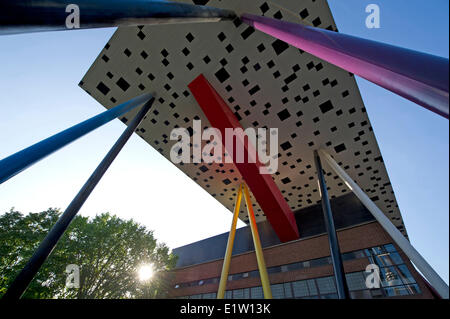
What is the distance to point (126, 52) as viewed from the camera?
35.9 feet

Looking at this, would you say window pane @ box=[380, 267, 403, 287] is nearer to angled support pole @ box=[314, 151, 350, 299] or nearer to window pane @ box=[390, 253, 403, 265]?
window pane @ box=[390, 253, 403, 265]

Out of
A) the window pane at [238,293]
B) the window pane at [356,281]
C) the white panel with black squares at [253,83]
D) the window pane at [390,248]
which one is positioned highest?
the white panel with black squares at [253,83]

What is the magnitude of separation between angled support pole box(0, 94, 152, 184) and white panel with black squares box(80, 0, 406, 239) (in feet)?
16.0

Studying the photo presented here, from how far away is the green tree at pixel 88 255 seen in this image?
10977 millimetres

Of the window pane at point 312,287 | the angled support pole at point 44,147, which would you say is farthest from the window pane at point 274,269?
the angled support pole at point 44,147

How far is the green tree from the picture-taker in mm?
10977

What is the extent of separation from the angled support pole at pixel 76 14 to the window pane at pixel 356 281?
16.4 metres

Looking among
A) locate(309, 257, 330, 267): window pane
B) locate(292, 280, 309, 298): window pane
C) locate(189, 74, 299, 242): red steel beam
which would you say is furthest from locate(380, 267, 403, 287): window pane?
locate(189, 74, 299, 242): red steel beam

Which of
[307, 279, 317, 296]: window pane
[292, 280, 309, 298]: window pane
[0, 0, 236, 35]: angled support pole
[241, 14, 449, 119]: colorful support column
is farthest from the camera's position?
[292, 280, 309, 298]: window pane

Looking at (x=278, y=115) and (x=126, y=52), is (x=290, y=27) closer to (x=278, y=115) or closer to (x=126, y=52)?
(x=278, y=115)

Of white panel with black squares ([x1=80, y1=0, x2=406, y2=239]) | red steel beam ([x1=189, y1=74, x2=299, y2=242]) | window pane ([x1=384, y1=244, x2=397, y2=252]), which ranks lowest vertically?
window pane ([x1=384, y1=244, x2=397, y2=252])

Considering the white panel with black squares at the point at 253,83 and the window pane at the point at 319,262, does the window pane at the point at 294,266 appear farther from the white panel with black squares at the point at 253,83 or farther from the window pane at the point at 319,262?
the white panel with black squares at the point at 253,83

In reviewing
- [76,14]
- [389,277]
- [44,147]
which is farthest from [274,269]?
[76,14]

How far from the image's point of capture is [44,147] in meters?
5.42
